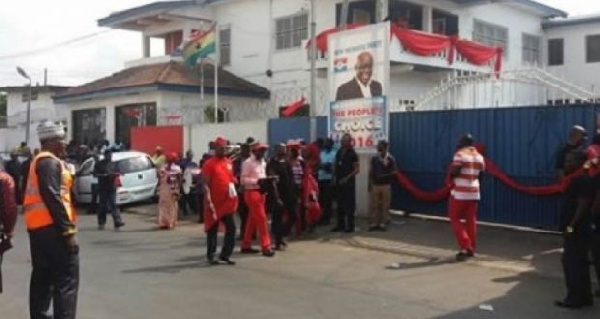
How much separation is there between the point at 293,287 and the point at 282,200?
11.3 feet

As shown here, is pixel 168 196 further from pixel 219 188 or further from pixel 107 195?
pixel 219 188

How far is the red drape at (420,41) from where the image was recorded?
67.3ft

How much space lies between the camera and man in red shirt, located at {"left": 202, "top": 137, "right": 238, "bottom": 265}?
1018cm

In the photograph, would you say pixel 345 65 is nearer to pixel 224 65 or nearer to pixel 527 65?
pixel 224 65

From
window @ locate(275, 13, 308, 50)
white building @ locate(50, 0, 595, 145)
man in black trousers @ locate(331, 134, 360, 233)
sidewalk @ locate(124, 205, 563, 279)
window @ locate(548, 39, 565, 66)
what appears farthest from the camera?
window @ locate(548, 39, 565, 66)

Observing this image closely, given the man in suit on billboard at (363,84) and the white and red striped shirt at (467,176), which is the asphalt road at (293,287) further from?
the man in suit on billboard at (363,84)

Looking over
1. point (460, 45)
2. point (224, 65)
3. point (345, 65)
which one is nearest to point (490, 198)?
point (345, 65)

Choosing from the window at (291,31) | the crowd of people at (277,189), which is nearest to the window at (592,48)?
the window at (291,31)

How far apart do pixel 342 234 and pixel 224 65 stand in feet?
52.4

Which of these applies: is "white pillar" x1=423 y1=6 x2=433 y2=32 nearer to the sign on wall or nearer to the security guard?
the sign on wall

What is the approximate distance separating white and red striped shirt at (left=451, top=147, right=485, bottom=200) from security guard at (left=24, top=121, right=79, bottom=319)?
5952 millimetres

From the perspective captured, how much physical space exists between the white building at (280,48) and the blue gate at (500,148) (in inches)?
265

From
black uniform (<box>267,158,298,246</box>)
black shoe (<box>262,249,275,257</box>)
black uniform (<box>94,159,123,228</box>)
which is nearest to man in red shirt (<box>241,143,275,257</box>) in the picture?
black shoe (<box>262,249,275,257</box>)

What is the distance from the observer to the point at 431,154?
13.9m
